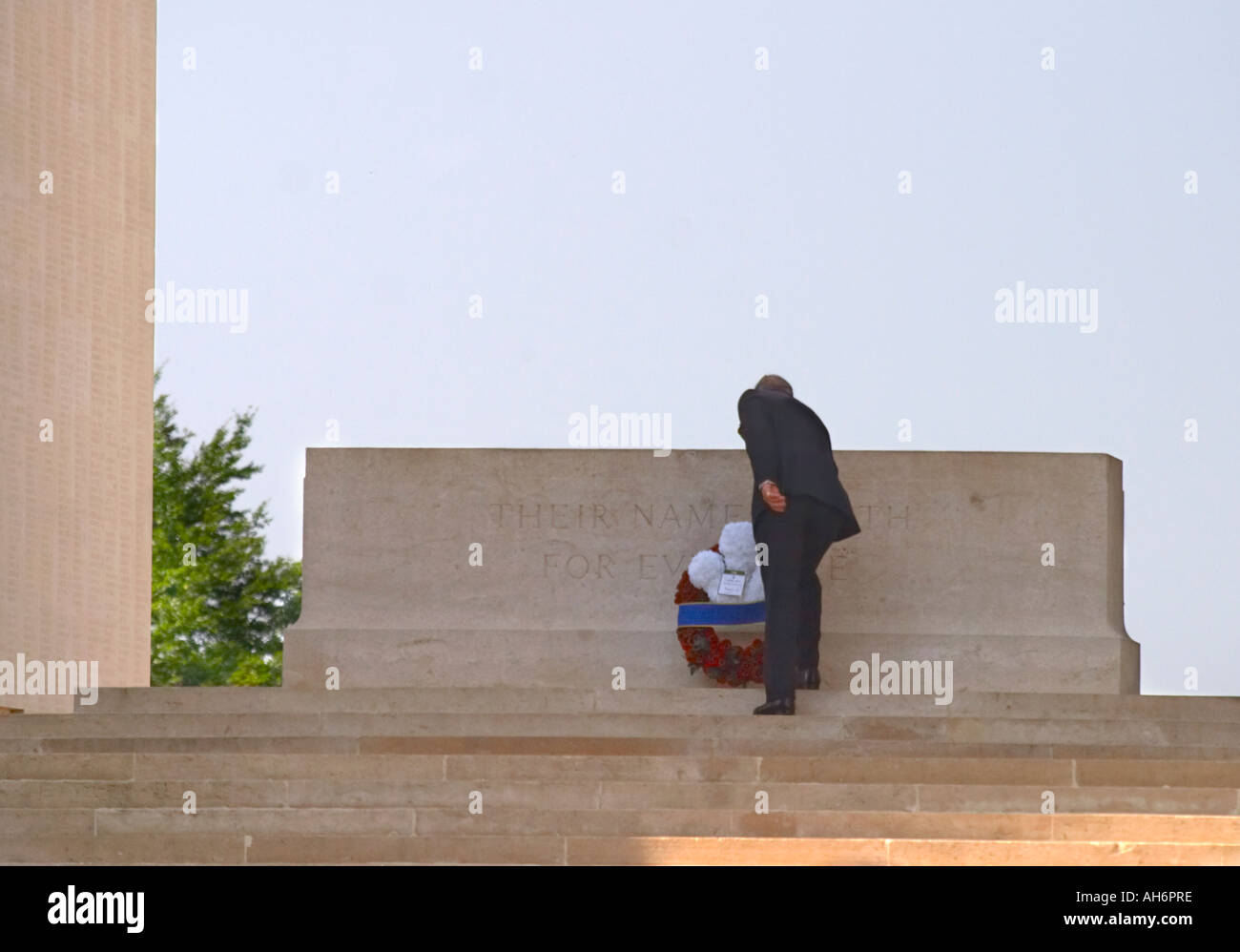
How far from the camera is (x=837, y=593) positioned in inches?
617

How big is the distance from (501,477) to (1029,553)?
3419 mm

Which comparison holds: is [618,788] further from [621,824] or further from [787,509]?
[787,509]

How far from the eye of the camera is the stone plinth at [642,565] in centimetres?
1559

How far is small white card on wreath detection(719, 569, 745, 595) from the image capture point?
14922 millimetres

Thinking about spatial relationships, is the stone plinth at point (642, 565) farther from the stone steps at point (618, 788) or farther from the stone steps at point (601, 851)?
the stone steps at point (601, 851)

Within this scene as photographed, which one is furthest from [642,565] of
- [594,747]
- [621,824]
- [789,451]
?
[621,824]

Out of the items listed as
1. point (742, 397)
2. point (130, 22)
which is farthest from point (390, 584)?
point (130, 22)

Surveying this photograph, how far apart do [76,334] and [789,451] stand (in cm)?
1021

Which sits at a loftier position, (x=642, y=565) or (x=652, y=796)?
(x=642, y=565)

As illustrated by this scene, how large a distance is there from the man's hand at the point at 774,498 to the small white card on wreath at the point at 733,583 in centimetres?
215

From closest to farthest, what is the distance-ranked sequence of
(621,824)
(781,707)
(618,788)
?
(621,824) < (618,788) < (781,707)

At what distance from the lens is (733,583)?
588 inches

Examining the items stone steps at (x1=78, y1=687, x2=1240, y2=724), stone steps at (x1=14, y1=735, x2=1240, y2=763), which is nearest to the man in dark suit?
stone steps at (x1=78, y1=687, x2=1240, y2=724)
